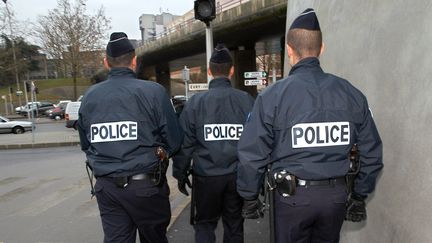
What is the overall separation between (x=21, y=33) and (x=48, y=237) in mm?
43834

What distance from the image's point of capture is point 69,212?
6082 millimetres

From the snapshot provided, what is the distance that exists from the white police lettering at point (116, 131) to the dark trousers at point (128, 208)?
32 cm

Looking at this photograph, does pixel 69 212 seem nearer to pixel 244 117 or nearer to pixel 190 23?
pixel 244 117

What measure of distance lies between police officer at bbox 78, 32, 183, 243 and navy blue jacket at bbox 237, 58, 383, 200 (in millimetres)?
866

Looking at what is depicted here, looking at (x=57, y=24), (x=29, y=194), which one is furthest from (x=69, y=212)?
(x=57, y=24)

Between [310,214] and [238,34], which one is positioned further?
[238,34]

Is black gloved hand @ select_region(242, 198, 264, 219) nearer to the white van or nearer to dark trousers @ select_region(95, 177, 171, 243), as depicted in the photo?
dark trousers @ select_region(95, 177, 171, 243)

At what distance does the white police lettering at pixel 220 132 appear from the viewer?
3699 millimetres

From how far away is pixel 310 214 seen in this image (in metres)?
2.50

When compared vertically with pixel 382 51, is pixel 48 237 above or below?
below

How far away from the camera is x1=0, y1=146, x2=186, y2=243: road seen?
509cm

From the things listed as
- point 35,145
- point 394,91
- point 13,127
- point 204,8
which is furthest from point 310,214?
point 13,127

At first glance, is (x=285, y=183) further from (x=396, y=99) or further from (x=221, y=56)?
(x=221, y=56)

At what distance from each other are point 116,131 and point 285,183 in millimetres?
1336
